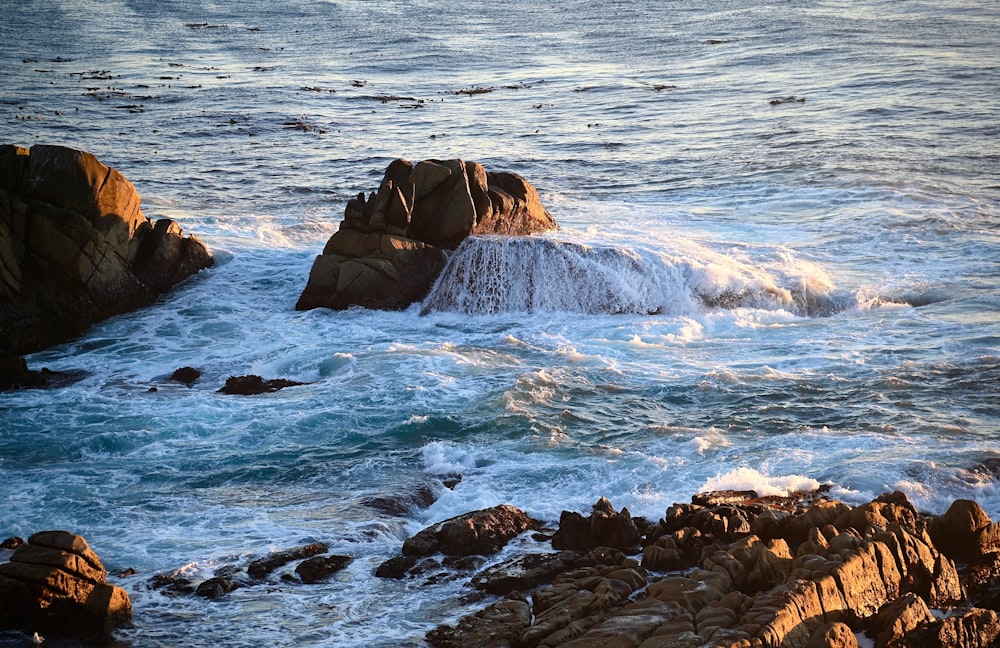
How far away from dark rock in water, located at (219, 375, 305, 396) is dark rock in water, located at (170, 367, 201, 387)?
2.43ft

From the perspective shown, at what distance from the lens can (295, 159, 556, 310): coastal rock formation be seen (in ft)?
73.8

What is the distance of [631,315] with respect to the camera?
22375 millimetres

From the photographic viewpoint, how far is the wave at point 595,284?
22.5 meters

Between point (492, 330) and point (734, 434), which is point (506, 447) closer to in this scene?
point (734, 434)

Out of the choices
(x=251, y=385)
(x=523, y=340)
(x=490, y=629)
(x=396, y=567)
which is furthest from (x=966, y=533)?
(x=251, y=385)

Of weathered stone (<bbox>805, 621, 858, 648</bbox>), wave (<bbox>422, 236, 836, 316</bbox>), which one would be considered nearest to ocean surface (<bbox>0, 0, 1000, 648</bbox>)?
wave (<bbox>422, 236, 836, 316</bbox>)

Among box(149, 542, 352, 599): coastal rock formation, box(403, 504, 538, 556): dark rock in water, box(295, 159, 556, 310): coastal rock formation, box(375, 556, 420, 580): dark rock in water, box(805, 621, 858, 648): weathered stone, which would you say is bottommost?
box(149, 542, 352, 599): coastal rock formation

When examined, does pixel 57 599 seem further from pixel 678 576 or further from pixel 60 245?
A: pixel 60 245

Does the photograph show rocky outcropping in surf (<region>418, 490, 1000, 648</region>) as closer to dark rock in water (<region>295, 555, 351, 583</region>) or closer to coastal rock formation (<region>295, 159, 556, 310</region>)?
dark rock in water (<region>295, 555, 351, 583</region>)

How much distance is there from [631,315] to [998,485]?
32.3 ft

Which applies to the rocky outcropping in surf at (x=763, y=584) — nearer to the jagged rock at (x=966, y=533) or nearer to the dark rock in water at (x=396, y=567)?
the jagged rock at (x=966, y=533)

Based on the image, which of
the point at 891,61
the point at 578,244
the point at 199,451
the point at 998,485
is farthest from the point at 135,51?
the point at 998,485

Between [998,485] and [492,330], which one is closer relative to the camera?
[998,485]

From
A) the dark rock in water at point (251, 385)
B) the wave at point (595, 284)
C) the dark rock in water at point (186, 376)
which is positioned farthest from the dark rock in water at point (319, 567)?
the wave at point (595, 284)
